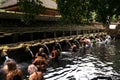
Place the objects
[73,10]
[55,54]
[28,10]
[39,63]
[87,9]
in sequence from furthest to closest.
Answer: [55,54] → [39,63] → [87,9] → [73,10] → [28,10]

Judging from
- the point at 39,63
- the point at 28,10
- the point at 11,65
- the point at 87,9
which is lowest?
the point at 39,63

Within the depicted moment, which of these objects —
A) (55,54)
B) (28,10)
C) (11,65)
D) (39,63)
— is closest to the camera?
(28,10)

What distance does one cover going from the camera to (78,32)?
58.2m

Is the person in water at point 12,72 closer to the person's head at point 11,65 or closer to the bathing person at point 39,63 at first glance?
the person's head at point 11,65

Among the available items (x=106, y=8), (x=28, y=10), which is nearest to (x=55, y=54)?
(x=106, y=8)

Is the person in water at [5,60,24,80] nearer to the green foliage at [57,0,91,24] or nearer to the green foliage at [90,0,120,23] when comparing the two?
the green foliage at [57,0,91,24]

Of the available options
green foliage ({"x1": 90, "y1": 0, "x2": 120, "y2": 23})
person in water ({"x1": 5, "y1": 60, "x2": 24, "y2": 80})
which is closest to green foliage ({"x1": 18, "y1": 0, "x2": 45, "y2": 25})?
person in water ({"x1": 5, "y1": 60, "x2": 24, "y2": 80})

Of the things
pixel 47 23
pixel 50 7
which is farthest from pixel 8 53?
pixel 50 7

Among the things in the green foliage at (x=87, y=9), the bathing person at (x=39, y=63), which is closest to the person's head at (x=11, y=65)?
the green foliage at (x=87, y=9)

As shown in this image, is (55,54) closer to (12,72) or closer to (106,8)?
(106,8)

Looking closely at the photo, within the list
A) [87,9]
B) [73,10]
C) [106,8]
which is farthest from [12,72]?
[87,9]

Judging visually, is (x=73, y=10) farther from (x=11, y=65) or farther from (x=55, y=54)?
(x=55, y=54)

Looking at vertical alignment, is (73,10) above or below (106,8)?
below

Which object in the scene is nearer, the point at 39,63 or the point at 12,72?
the point at 12,72
